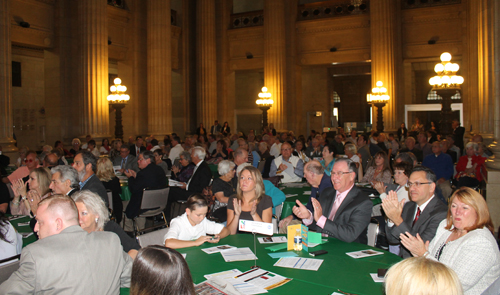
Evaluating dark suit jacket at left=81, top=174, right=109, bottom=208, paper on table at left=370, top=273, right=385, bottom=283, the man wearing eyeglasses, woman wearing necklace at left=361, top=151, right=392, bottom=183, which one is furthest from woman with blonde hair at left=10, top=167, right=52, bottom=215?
woman wearing necklace at left=361, top=151, right=392, bottom=183

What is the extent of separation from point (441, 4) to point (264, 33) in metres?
8.11

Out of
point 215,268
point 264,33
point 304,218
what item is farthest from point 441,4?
point 215,268

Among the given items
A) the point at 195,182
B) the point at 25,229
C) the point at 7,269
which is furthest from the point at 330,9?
the point at 7,269

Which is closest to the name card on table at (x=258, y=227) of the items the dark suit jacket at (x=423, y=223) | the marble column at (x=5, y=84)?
the dark suit jacket at (x=423, y=223)

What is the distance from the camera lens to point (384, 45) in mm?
19016

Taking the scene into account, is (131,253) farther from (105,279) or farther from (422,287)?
(422,287)

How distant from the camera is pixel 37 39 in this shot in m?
15.2

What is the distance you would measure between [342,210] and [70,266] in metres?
2.85

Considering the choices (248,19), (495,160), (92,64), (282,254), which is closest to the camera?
(282,254)

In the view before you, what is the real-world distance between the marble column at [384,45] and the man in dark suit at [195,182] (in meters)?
13.7

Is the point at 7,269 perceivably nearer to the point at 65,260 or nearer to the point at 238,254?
the point at 65,260

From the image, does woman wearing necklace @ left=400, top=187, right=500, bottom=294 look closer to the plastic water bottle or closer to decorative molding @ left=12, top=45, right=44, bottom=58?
the plastic water bottle

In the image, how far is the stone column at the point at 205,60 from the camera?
20.8 metres

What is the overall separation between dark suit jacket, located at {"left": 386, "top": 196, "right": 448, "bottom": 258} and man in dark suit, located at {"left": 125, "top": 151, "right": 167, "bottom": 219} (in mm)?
4435
